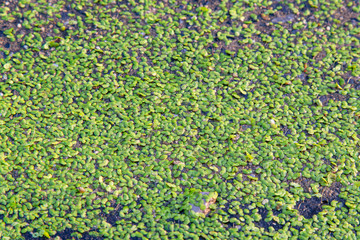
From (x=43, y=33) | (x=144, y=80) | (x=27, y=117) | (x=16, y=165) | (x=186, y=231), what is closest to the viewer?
(x=186, y=231)

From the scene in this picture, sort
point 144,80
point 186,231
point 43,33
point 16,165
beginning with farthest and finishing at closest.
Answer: point 43,33
point 144,80
point 16,165
point 186,231

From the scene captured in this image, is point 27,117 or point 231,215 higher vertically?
point 231,215

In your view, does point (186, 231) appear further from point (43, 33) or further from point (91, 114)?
point (43, 33)

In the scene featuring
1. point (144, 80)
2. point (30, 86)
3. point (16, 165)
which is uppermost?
point (144, 80)

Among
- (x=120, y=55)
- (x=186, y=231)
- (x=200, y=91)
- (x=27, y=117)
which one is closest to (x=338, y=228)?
(x=186, y=231)

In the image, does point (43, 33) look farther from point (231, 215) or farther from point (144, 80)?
point (231, 215)

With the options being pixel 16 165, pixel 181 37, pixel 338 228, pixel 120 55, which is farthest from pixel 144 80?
pixel 338 228

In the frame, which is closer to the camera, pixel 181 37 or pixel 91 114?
pixel 91 114
